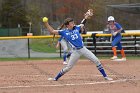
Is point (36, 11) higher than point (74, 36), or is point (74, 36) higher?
point (74, 36)

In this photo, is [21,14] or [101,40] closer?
[101,40]

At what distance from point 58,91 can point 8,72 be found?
18.3 feet

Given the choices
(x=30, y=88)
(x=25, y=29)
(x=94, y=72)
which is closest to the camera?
(x=30, y=88)

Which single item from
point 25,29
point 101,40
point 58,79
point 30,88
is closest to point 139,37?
point 101,40

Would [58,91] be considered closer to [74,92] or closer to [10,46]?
[74,92]

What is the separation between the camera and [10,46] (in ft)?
84.4

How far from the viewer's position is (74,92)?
1059 centimetres

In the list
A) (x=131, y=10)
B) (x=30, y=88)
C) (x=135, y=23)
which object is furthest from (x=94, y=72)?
(x=135, y=23)

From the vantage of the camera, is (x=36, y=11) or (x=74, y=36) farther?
(x=36, y=11)

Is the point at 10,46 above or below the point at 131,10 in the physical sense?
below

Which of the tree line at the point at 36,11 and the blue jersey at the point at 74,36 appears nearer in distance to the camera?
the blue jersey at the point at 74,36

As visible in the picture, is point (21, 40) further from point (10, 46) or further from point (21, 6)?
point (21, 6)

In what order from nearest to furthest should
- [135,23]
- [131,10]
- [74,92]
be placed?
[74,92]
[131,10]
[135,23]

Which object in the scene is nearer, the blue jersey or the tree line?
the blue jersey
